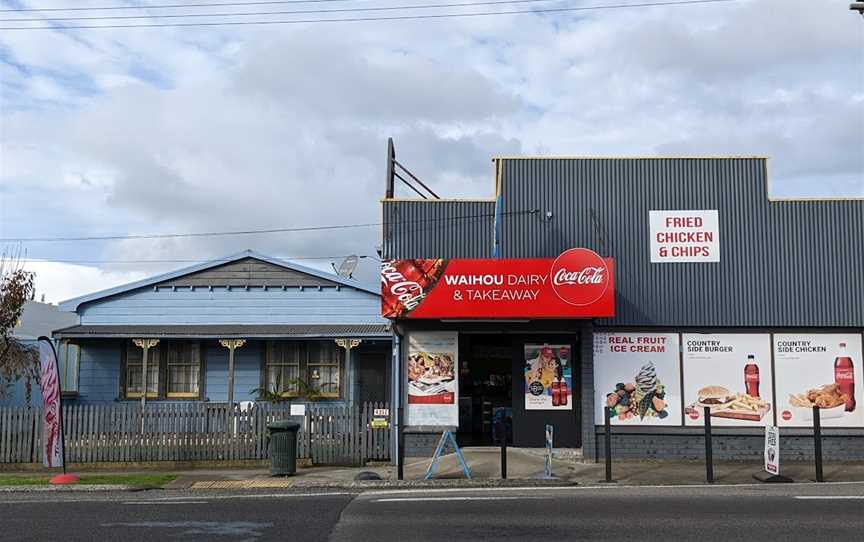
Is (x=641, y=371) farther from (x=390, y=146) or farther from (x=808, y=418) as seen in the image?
(x=390, y=146)

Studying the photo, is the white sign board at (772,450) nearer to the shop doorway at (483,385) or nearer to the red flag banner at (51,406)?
the shop doorway at (483,385)

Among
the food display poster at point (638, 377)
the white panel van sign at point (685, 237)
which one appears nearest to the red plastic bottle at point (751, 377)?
the food display poster at point (638, 377)

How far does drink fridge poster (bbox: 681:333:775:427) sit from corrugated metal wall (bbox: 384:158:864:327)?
40cm

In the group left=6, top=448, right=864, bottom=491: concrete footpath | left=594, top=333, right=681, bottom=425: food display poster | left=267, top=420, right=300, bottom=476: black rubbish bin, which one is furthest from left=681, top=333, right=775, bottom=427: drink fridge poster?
left=267, top=420, right=300, bottom=476: black rubbish bin

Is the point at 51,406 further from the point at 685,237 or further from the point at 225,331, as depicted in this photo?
the point at 685,237

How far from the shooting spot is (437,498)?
13.5 metres

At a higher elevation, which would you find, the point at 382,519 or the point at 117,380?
the point at 117,380

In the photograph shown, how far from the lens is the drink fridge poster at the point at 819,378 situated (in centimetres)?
1859

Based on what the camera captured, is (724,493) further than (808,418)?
No

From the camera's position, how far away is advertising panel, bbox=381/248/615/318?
17.5m

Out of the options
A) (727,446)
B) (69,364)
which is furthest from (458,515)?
(69,364)

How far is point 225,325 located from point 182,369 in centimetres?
169

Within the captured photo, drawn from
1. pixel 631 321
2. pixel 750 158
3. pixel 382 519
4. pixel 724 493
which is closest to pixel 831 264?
pixel 750 158

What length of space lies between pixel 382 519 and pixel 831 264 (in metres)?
12.1
